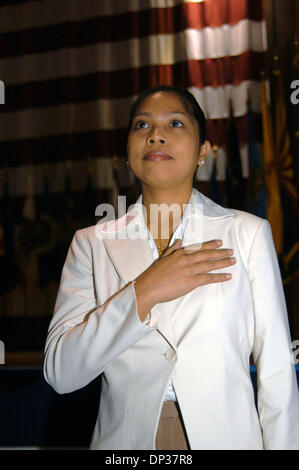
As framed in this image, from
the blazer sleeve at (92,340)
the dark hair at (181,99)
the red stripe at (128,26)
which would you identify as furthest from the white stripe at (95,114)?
the blazer sleeve at (92,340)

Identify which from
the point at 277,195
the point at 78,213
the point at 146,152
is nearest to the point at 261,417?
the point at 146,152

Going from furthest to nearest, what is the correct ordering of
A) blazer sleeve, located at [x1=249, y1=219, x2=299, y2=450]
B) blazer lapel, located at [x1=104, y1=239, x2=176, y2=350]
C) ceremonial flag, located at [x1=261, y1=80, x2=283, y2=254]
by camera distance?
1. ceremonial flag, located at [x1=261, y1=80, x2=283, y2=254]
2. blazer lapel, located at [x1=104, y1=239, x2=176, y2=350]
3. blazer sleeve, located at [x1=249, y1=219, x2=299, y2=450]

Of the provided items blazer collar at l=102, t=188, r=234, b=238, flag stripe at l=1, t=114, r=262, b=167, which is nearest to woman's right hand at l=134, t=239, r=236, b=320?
blazer collar at l=102, t=188, r=234, b=238

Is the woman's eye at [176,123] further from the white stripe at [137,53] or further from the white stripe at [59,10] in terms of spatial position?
the white stripe at [59,10]

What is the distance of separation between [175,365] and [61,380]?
0.21 m

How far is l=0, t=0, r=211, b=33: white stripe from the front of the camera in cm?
384

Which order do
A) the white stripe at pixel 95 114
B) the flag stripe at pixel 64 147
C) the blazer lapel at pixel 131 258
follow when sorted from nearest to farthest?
the blazer lapel at pixel 131 258 → the white stripe at pixel 95 114 → the flag stripe at pixel 64 147

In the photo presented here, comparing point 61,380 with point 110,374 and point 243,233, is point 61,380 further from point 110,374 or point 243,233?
point 243,233

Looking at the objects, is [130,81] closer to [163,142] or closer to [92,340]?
[163,142]

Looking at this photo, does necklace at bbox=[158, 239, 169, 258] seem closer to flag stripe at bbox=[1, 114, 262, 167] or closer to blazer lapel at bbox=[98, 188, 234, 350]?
blazer lapel at bbox=[98, 188, 234, 350]

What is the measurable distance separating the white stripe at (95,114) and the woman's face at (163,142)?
8.07 feet

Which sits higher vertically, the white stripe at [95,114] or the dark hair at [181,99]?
the white stripe at [95,114]

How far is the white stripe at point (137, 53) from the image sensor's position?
3540 millimetres

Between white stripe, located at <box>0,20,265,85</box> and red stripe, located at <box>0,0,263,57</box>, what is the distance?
0.04m
